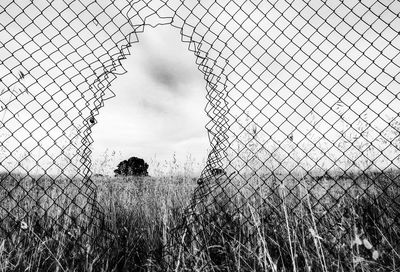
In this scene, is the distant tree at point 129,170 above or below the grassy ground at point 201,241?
above

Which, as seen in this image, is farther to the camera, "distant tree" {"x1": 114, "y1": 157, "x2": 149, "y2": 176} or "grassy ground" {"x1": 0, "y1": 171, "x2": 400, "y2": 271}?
"distant tree" {"x1": 114, "y1": 157, "x2": 149, "y2": 176}

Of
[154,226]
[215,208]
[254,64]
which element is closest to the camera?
[254,64]

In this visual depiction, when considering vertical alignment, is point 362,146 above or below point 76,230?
above

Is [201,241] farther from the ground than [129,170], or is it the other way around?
[129,170]

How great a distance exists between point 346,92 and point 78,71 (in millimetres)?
1768

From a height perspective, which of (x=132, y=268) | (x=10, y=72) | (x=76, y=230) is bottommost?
(x=132, y=268)

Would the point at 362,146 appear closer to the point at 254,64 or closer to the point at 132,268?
the point at 254,64

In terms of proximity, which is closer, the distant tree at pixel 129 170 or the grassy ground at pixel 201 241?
the grassy ground at pixel 201 241

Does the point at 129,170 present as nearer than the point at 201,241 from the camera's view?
No

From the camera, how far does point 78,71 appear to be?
6.27ft

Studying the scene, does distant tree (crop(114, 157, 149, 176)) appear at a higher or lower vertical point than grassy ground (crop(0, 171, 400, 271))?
higher

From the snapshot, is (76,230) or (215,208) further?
(215,208)

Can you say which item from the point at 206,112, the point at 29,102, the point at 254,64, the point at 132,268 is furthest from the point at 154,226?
the point at 254,64

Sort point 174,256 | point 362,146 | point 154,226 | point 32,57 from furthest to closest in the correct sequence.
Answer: point 362,146 → point 154,226 → point 32,57 → point 174,256
